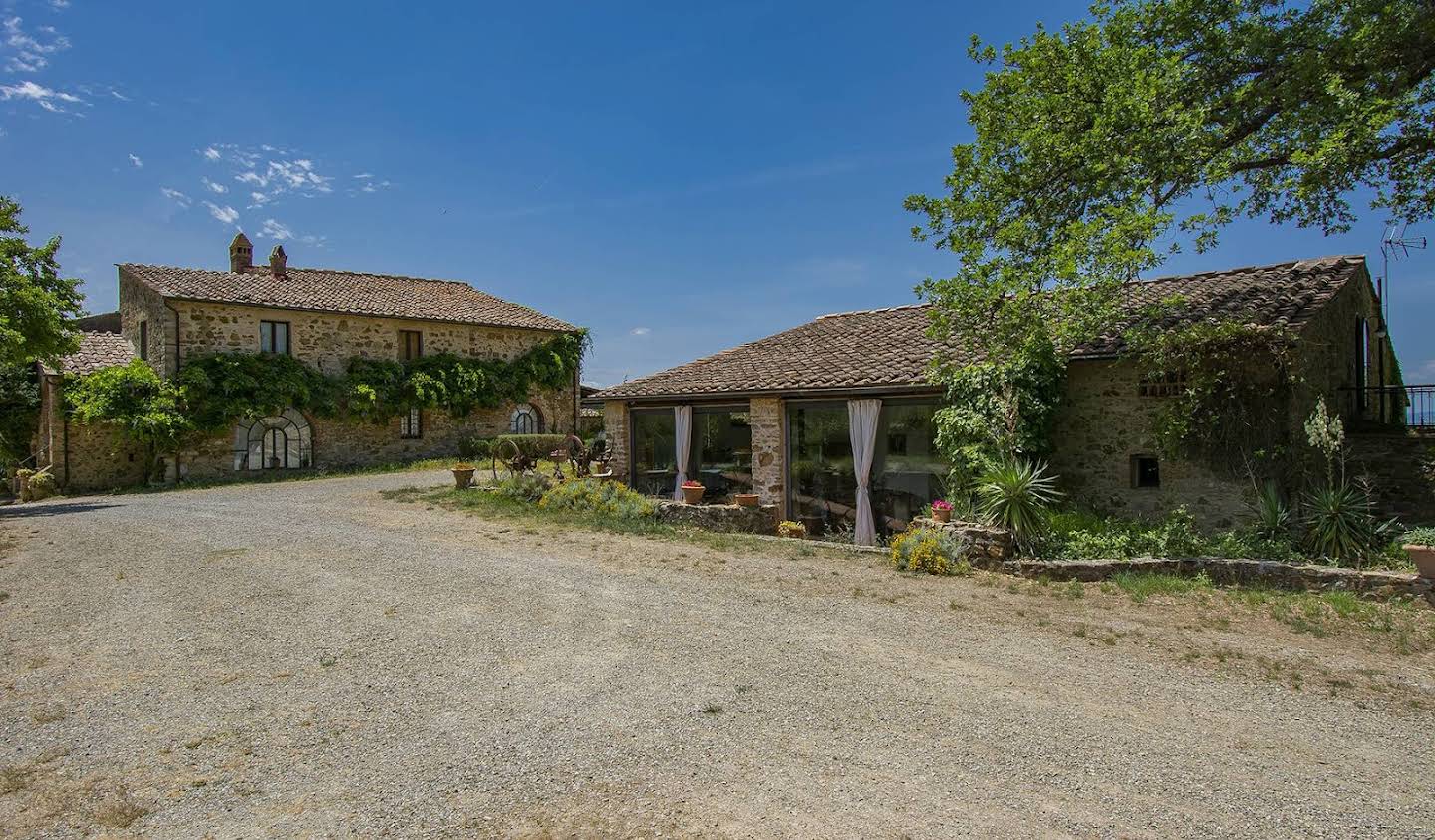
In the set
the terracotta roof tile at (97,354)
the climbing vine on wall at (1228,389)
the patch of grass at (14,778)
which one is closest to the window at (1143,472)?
the climbing vine on wall at (1228,389)

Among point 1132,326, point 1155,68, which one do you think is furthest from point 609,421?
point 1155,68

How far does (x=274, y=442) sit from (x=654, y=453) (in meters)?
13.9

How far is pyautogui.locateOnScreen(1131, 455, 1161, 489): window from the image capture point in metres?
10.4

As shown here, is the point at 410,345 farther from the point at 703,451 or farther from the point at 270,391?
the point at 703,451

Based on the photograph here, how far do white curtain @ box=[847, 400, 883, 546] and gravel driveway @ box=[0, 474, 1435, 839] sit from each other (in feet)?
14.2

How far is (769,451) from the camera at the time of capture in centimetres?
1342

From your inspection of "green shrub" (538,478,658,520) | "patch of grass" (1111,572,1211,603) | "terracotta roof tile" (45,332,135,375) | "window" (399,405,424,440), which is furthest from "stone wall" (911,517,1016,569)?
"terracotta roof tile" (45,332,135,375)

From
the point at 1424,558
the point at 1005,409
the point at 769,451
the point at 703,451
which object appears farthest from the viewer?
the point at 703,451

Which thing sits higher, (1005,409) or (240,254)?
(240,254)

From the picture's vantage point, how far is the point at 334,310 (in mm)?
23250

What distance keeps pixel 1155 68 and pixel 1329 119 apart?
2173 mm

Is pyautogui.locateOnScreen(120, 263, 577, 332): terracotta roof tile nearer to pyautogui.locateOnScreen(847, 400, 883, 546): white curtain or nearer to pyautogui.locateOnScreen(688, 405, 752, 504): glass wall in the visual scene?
pyautogui.locateOnScreen(688, 405, 752, 504): glass wall

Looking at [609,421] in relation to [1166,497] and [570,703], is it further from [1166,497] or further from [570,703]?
[570,703]

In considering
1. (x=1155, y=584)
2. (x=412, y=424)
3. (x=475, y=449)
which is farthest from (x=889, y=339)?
(x=412, y=424)
